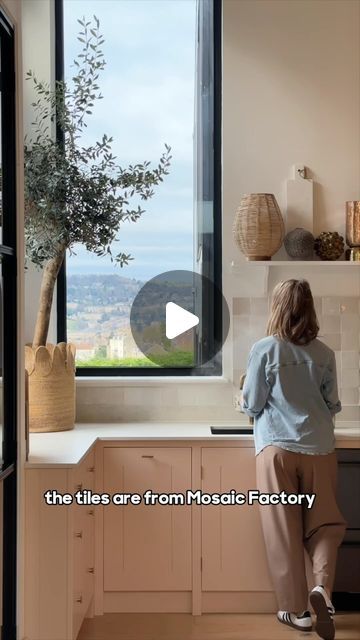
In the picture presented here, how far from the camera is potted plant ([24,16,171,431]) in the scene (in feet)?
13.2

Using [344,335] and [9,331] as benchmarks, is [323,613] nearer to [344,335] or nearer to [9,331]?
[344,335]

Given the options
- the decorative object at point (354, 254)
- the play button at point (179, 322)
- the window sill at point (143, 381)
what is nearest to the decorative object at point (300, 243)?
the decorative object at point (354, 254)

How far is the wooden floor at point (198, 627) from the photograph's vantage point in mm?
3691

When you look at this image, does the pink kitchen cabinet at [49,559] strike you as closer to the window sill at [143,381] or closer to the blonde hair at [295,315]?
the blonde hair at [295,315]

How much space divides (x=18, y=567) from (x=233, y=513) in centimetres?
125

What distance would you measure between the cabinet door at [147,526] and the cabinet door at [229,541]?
3.6 inches

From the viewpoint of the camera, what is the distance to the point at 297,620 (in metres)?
3.71

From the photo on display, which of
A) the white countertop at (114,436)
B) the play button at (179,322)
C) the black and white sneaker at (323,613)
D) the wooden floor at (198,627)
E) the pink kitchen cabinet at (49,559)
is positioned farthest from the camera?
the play button at (179,322)

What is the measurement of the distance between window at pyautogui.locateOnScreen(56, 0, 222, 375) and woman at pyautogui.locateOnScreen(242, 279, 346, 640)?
90 cm

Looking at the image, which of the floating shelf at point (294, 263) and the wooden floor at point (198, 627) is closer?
the wooden floor at point (198, 627)

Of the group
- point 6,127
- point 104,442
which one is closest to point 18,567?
point 104,442

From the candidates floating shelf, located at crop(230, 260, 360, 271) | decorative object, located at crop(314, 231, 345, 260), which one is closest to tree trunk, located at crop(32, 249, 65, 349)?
floating shelf, located at crop(230, 260, 360, 271)

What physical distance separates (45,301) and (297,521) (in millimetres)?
1607

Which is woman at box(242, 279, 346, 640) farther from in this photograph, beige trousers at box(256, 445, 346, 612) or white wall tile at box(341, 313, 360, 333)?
white wall tile at box(341, 313, 360, 333)
